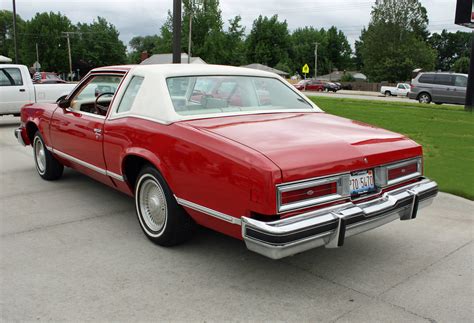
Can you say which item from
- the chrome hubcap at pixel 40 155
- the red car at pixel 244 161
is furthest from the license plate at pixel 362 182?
the chrome hubcap at pixel 40 155

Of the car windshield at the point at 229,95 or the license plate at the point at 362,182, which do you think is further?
the car windshield at the point at 229,95

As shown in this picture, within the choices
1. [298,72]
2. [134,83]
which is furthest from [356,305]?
[298,72]

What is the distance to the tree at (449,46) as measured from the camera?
368ft

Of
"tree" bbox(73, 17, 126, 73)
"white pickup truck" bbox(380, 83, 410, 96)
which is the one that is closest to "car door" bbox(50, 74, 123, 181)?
"white pickup truck" bbox(380, 83, 410, 96)

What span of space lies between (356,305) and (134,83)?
9.28 feet

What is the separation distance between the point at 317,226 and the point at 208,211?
31.5 inches

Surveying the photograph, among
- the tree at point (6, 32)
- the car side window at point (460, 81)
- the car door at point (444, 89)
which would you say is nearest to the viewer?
the car side window at point (460, 81)

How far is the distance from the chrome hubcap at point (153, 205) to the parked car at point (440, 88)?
23147 millimetres

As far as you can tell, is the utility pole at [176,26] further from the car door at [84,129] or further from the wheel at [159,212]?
the wheel at [159,212]

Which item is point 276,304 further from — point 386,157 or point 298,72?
point 298,72

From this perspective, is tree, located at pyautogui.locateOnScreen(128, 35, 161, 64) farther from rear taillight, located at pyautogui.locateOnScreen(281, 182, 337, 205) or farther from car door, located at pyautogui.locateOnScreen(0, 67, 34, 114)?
rear taillight, located at pyautogui.locateOnScreen(281, 182, 337, 205)

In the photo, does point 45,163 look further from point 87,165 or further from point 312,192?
point 312,192

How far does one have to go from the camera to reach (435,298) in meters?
3.14

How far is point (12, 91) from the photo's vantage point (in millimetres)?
12516
